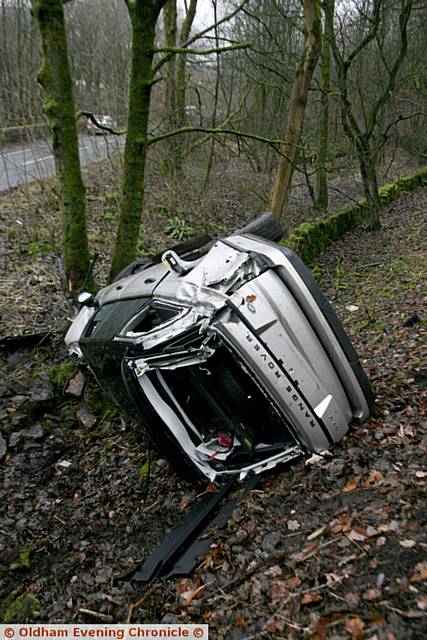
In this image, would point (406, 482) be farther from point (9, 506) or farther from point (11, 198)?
point (11, 198)

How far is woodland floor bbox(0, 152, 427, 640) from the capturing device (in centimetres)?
218

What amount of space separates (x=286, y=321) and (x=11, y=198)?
870 centimetres

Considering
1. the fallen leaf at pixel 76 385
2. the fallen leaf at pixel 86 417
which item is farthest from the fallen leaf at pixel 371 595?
the fallen leaf at pixel 76 385

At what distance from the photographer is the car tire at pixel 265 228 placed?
14.7ft

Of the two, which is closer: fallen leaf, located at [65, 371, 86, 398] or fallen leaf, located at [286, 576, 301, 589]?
fallen leaf, located at [286, 576, 301, 589]

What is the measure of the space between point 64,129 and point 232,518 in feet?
14.3

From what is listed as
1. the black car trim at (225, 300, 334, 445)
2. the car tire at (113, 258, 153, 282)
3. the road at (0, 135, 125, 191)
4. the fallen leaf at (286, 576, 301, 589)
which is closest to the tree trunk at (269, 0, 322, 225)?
the road at (0, 135, 125, 191)

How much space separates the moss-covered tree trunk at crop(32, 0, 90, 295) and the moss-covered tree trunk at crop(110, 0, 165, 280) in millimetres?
490

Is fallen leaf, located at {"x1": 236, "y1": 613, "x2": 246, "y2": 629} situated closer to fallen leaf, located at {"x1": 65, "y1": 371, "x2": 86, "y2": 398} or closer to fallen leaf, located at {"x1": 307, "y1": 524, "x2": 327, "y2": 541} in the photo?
fallen leaf, located at {"x1": 307, "y1": 524, "x2": 327, "y2": 541}

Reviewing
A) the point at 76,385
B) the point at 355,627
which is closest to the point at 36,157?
the point at 76,385

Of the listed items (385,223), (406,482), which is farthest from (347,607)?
(385,223)

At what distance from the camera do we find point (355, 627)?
1.94m

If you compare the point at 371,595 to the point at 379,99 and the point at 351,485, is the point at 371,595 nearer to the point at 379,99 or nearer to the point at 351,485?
the point at 351,485

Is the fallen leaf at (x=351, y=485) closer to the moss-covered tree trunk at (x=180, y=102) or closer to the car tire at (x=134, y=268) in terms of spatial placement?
the car tire at (x=134, y=268)
